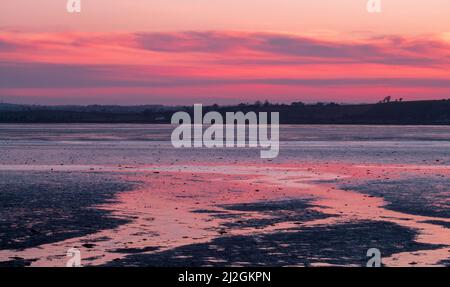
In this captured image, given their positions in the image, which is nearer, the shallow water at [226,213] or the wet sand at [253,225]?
the wet sand at [253,225]

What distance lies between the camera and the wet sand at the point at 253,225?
595 inches

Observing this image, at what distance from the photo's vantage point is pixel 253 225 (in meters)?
19.0

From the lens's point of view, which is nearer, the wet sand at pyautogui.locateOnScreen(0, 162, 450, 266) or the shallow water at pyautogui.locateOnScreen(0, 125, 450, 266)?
the wet sand at pyautogui.locateOnScreen(0, 162, 450, 266)

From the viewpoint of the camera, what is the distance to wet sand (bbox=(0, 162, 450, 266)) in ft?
49.5

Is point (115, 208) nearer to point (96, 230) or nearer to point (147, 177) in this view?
point (96, 230)

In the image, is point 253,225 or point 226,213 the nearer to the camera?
point 253,225

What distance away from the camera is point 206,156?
45.4 meters
